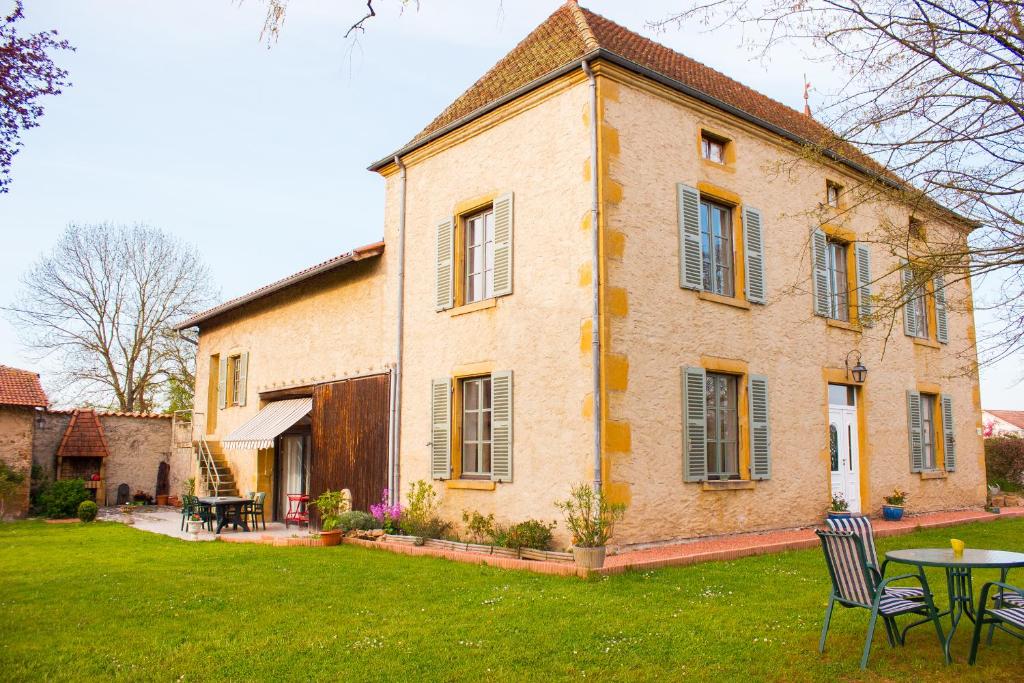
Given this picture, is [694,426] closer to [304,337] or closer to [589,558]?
[589,558]

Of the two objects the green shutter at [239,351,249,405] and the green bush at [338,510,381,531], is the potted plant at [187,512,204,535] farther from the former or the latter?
the green bush at [338,510,381,531]

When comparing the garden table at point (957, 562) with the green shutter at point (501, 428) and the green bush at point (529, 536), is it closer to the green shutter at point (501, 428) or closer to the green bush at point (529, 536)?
the green bush at point (529, 536)

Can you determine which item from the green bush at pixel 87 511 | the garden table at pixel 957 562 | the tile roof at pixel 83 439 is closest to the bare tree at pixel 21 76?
the garden table at pixel 957 562

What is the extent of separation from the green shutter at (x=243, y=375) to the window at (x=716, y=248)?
11.5 metres

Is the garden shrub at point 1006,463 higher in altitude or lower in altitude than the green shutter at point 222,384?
lower

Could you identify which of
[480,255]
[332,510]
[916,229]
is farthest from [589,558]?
[332,510]

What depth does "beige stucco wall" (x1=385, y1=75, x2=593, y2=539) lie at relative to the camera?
10.6 m

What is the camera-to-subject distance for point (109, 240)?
31.8 meters

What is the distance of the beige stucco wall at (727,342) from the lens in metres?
10.6

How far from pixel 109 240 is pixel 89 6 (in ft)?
100

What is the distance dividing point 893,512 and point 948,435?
3.55 metres

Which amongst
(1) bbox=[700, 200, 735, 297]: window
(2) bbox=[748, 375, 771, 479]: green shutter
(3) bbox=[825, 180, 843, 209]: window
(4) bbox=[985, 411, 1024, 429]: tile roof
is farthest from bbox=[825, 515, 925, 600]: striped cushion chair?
(4) bbox=[985, 411, 1024, 429]: tile roof

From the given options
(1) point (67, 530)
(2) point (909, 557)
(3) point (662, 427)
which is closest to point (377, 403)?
(3) point (662, 427)

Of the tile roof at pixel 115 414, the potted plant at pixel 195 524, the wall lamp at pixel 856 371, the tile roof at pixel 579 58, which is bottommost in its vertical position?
→ the potted plant at pixel 195 524
